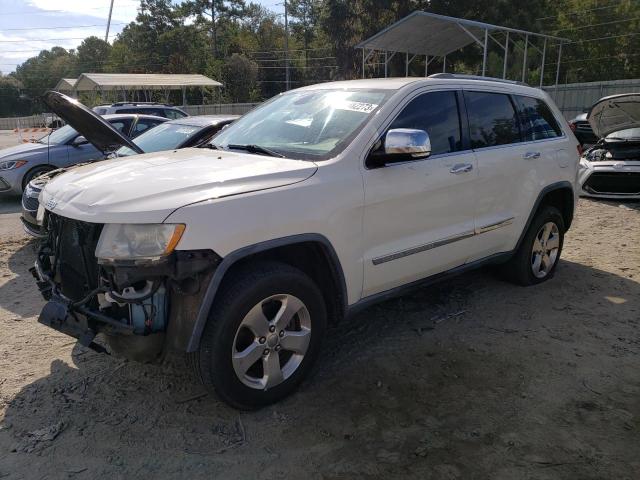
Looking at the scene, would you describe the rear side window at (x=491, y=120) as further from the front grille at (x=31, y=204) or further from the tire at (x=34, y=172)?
the tire at (x=34, y=172)

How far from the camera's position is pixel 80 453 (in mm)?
2771

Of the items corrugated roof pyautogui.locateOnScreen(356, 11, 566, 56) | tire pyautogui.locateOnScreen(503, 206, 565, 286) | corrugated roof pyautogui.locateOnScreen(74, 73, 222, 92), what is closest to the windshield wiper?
tire pyautogui.locateOnScreen(503, 206, 565, 286)

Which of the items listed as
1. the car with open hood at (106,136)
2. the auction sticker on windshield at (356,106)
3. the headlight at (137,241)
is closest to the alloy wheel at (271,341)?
the headlight at (137,241)

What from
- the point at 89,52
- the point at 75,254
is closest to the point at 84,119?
the point at 75,254

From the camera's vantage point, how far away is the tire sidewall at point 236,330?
276 centimetres

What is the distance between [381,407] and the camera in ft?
10.4

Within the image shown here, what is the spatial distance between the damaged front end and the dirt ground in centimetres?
53

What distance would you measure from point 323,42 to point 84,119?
41.1 meters

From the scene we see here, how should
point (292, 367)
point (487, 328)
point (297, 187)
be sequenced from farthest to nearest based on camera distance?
point (487, 328), point (292, 367), point (297, 187)

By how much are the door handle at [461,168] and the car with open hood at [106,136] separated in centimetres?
198

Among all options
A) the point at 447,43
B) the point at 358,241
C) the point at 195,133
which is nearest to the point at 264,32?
the point at 447,43

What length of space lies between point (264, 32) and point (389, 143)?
64.5 m

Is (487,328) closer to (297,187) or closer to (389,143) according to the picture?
(389,143)

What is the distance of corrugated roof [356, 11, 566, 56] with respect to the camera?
1659 cm
